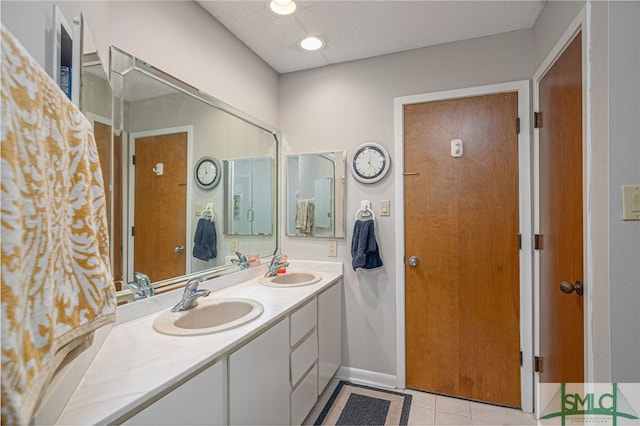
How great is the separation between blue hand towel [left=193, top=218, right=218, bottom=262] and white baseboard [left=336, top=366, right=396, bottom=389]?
1329 millimetres

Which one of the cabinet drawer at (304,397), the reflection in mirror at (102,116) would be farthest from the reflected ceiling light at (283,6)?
the cabinet drawer at (304,397)

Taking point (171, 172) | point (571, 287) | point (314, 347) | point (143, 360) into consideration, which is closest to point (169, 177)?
point (171, 172)

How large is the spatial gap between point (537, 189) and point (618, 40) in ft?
3.02

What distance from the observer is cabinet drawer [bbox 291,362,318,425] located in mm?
1499

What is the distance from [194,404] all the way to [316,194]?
1643 mm

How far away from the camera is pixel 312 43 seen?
1996mm

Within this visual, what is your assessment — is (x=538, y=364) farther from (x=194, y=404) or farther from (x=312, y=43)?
(x=312, y=43)

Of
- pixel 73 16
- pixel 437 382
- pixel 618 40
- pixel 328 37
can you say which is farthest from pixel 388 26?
pixel 437 382

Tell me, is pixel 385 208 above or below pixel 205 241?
above

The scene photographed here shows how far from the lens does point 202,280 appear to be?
1.62m

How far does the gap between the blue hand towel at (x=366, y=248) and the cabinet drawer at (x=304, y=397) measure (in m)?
0.74

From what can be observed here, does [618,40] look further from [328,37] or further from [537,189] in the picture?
[328,37]

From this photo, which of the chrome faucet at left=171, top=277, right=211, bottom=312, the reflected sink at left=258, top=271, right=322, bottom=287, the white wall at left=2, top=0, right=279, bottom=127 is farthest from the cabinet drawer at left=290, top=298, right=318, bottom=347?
the white wall at left=2, top=0, right=279, bottom=127

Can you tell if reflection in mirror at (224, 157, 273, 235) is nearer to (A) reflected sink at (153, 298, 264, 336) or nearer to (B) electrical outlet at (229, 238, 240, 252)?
(B) electrical outlet at (229, 238, 240, 252)
